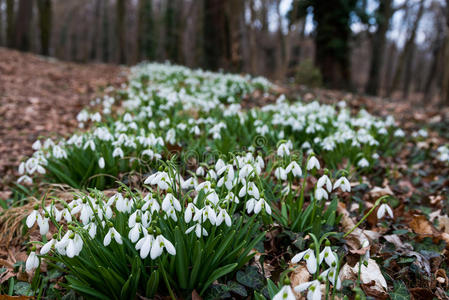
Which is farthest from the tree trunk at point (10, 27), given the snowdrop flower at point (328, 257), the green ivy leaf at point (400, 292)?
the green ivy leaf at point (400, 292)

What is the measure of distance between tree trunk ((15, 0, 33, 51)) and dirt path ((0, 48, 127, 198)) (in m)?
2.21

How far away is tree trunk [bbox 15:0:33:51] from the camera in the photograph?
1117 centimetres

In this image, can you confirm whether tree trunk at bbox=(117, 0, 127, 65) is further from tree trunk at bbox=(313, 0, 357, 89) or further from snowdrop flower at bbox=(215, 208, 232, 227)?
snowdrop flower at bbox=(215, 208, 232, 227)

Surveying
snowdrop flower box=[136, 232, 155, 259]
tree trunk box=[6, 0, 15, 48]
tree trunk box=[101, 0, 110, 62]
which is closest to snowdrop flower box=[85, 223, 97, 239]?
snowdrop flower box=[136, 232, 155, 259]

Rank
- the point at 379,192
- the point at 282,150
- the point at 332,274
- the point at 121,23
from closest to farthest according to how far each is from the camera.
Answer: the point at 332,274
the point at 282,150
the point at 379,192
the point at 121,23

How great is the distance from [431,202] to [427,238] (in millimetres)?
836

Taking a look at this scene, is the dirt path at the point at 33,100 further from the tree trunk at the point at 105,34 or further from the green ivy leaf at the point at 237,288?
the tree trunk at the point at 105,34

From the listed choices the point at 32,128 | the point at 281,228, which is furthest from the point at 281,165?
the point at 32,128

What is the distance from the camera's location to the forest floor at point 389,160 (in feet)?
6.02

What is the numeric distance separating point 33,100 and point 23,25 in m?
7.22

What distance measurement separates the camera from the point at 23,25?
11305 mm

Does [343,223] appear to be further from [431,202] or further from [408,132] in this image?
[408,132]

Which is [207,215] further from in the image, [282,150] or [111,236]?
[282,150]

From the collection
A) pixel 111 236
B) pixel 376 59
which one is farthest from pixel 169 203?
pixel 376 59
